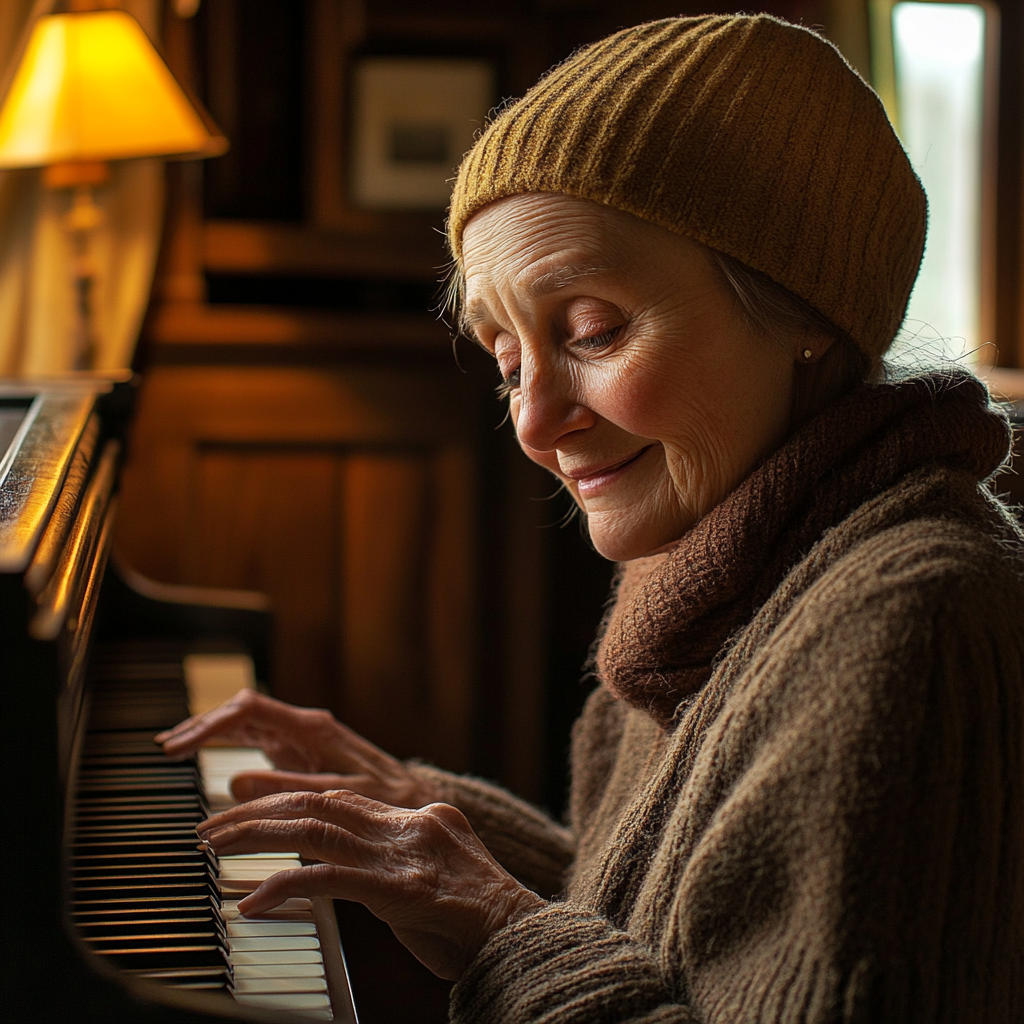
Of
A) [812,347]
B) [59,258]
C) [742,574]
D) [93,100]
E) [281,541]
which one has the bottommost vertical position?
[281,541]

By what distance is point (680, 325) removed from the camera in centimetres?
99

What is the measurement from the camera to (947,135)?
3.38 meters

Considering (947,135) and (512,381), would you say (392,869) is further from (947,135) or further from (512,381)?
(947,135)

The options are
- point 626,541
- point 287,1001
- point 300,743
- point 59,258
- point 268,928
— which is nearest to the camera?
point 287,1001

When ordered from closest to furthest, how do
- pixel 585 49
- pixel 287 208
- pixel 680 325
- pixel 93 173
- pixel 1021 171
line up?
1. pixel 680 325
2. pixel 585 49
3. pixel 93 173
4. pixel 287 208
5. pixel 1021 171

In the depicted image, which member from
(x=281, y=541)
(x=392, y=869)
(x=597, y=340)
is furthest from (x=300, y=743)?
(x=281, y=541)

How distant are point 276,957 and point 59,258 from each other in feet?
7.02

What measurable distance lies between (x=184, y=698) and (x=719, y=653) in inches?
34.6

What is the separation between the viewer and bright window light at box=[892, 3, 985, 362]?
3.30 m

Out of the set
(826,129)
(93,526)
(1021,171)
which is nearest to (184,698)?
(93,526)

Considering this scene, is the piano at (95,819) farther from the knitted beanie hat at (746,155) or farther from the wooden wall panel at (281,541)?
the wooden wall panel at (281,541)

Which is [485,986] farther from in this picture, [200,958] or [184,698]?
[184,698]

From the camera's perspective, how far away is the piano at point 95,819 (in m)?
0.74

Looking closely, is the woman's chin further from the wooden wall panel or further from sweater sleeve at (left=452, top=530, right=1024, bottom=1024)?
the wooden wall panel
